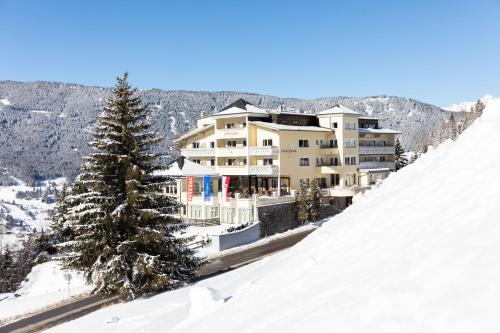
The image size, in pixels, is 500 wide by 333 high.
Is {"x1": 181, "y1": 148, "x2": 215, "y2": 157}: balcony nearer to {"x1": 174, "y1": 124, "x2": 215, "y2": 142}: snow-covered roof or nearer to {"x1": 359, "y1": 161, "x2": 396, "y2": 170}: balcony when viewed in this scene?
{"x1": 174, "y1": 124, "x2": 215, "y2": 142}: snow-covered roof

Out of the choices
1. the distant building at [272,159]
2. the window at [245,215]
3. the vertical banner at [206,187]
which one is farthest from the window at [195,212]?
the window at [245,215]

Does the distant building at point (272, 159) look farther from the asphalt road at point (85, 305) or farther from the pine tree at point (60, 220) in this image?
the pine tree at point (60, 220)

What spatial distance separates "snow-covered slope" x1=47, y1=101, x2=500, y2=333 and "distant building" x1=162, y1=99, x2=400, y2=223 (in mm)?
35799

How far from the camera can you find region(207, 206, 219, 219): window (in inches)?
1896

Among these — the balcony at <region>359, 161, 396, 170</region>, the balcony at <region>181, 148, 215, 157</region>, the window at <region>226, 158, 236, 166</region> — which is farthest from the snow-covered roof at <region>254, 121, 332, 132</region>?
the balcony at <region>181, 148, 215, 157</region>

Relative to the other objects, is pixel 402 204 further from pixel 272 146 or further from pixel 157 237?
pixel 272 146

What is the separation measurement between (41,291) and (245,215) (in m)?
19.9

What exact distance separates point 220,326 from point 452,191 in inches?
226

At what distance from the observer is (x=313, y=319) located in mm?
6508

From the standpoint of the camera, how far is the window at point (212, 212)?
48156mm

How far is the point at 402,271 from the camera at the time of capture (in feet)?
22.5

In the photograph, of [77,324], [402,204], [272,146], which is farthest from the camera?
[272,146]

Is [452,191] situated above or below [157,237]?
above

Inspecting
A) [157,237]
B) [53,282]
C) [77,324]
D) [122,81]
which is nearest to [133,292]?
[157,237]
